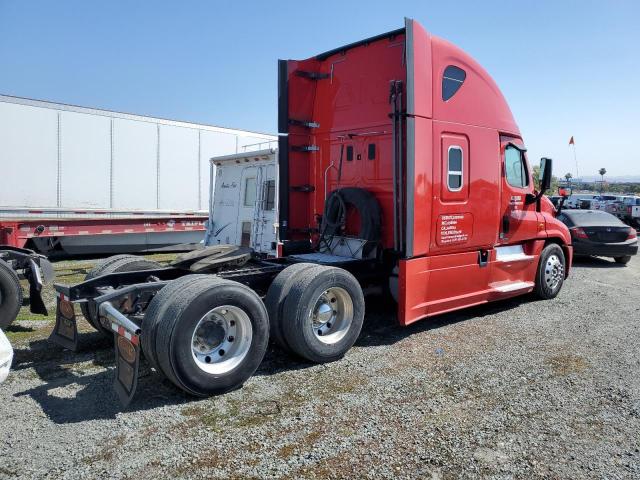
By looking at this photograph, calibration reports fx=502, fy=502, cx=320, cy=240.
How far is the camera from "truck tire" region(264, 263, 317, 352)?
484 centimetres

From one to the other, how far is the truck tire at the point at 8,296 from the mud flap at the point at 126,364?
2.47m

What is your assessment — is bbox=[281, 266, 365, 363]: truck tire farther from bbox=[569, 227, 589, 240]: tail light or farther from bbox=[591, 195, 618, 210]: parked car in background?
bbox=[591, 195, 618, 210]: parked car in background

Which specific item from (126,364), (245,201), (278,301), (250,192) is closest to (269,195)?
(250,192)

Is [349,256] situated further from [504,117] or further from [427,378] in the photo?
[504,117]

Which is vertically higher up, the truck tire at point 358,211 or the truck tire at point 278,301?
the truck tire at point 358,211

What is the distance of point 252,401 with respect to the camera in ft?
13.5

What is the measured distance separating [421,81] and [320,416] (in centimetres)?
376

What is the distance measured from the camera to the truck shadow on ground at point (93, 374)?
3.91 metres

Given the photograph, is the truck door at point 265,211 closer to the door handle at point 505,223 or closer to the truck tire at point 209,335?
the door handle at point 505,223

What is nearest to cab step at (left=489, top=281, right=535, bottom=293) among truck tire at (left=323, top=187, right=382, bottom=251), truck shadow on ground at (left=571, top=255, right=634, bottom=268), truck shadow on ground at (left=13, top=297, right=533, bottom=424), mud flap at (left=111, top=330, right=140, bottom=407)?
truck shadow on ground at (left=13, top=297, right=533, bottom=424)

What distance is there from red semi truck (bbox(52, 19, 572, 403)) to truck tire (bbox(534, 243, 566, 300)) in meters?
0.03

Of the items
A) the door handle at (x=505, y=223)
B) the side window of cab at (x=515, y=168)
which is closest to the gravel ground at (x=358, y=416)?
the door handle at (x=505, y=223)

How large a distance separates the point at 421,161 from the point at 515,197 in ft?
7.72

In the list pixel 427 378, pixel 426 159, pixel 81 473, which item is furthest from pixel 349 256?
pixel 81 473
